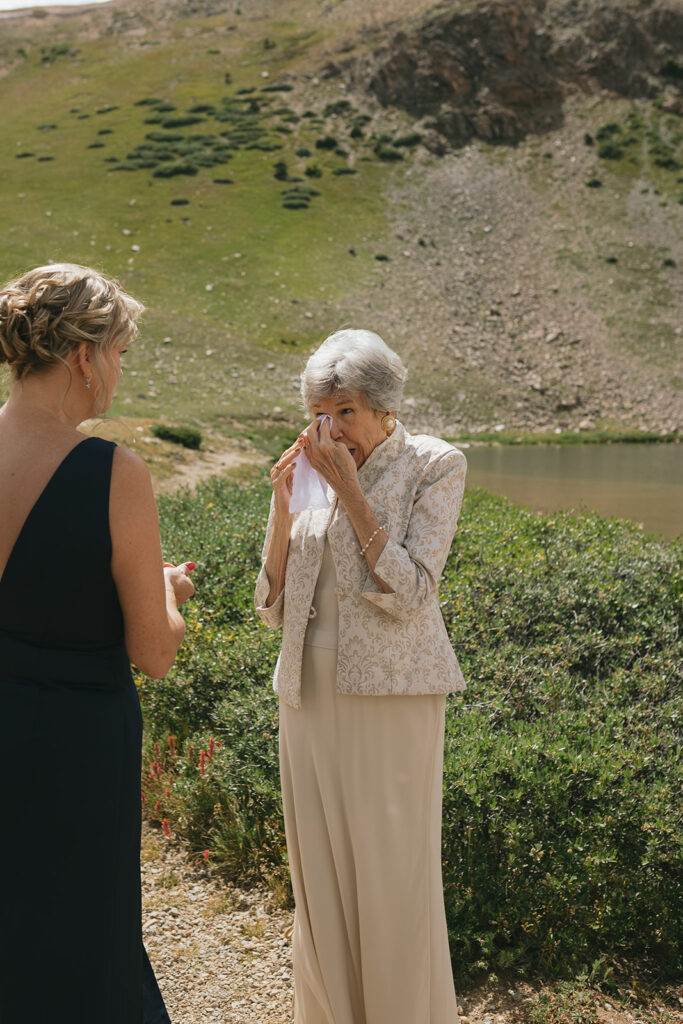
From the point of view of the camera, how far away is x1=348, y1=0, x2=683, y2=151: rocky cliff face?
73.1 meters

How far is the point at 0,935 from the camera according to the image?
8.02 ft

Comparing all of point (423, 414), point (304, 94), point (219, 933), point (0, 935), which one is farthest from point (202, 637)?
point (304, 94)

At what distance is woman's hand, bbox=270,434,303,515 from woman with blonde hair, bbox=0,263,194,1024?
2.69ft

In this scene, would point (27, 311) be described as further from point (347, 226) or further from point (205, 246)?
point (347, 226)

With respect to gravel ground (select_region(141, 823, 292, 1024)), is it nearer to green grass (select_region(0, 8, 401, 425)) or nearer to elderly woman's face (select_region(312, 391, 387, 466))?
elderly woman's face (select_region(312, 391, 387, 466))

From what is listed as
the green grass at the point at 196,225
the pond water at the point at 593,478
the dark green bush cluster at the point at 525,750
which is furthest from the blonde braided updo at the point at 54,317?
the green grass at the point at 196,225

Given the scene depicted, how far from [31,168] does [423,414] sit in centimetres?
3992

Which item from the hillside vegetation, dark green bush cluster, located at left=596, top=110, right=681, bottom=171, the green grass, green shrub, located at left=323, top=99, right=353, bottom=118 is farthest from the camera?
green shrub, located at left=323, top=99, right=353, bottom=118

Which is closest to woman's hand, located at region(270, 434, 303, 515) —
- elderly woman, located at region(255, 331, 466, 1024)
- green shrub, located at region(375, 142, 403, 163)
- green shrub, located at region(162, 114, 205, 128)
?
elderly woman, located at region(255, 331, 466, 1024)

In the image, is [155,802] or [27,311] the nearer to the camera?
[27,311]

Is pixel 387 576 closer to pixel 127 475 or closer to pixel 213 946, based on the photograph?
pixel 127 475

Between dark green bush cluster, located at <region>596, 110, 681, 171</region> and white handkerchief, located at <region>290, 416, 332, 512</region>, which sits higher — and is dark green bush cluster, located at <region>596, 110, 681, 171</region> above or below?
below

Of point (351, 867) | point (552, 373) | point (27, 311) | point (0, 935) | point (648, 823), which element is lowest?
point (552, 373)

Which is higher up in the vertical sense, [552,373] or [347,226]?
[347,226]
